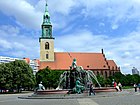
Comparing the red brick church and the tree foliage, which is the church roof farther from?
the tree foliage

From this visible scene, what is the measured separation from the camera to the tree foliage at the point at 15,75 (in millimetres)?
61094

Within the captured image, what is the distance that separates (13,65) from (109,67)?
194ft

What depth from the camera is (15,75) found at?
207 ft

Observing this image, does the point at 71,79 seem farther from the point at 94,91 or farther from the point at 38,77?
the point at 38,77

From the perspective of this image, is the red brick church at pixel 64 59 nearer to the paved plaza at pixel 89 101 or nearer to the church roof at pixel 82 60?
the church roof at pixel 82 60

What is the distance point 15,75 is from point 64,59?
2033 inches

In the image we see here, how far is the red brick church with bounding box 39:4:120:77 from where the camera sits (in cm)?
10538

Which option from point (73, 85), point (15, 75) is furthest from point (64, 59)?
point (73, 85)

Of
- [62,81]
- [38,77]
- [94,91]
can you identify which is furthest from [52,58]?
[94,91]

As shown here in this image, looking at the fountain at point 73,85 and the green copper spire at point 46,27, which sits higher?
the green copper spire at point 46,27

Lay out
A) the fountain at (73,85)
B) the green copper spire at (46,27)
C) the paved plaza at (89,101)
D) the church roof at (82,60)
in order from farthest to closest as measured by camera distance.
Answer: the church roof at (82,60) < the green copper spire at (46,27) < the fountain at (73,85) < the paved plaza at (89,101)

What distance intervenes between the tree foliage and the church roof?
145 ft

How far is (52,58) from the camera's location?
355 ft

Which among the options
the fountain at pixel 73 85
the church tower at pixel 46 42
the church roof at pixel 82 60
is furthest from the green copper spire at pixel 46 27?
the fountain at pixel 73 85
